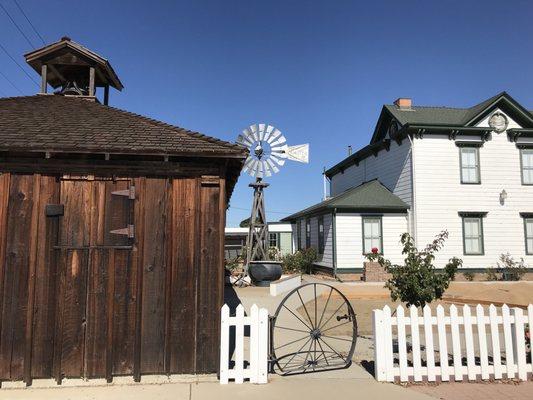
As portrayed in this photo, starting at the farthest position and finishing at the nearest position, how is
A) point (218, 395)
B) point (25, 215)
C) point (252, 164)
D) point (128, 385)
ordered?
point (252, 164) < point (25, 215) < point (128, 385) < point (218, 395)

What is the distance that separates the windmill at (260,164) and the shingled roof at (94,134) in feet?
31.5

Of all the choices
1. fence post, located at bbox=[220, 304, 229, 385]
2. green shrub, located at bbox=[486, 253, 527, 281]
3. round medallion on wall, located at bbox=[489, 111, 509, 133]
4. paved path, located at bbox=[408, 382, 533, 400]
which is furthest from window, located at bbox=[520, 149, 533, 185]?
fence post, located at bbox=[220, 304, 229, 385]

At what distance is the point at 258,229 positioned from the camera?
18.3 m

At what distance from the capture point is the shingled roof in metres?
6.23

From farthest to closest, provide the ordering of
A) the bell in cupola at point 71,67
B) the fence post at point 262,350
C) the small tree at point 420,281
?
the bell in cupola at point 71,67 < the small tree at point 420,281 < the fence post at point 262,350

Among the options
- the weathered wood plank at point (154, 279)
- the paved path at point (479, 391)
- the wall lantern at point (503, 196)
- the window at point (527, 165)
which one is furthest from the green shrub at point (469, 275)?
the weathered wood plank at point (154, 279)

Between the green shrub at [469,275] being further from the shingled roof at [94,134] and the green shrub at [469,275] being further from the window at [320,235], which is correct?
the shingled roof at [94,134]

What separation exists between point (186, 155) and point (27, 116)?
140 inches

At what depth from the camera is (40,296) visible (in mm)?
6051

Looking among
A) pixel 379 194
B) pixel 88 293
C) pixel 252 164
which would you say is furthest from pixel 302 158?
pixel 88 293

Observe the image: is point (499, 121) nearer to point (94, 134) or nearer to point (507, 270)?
point (507, 270)

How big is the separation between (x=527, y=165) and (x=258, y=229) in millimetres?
13929

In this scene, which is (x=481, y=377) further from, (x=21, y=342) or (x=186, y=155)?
(x=21, y=342)

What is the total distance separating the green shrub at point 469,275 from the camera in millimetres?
19984
